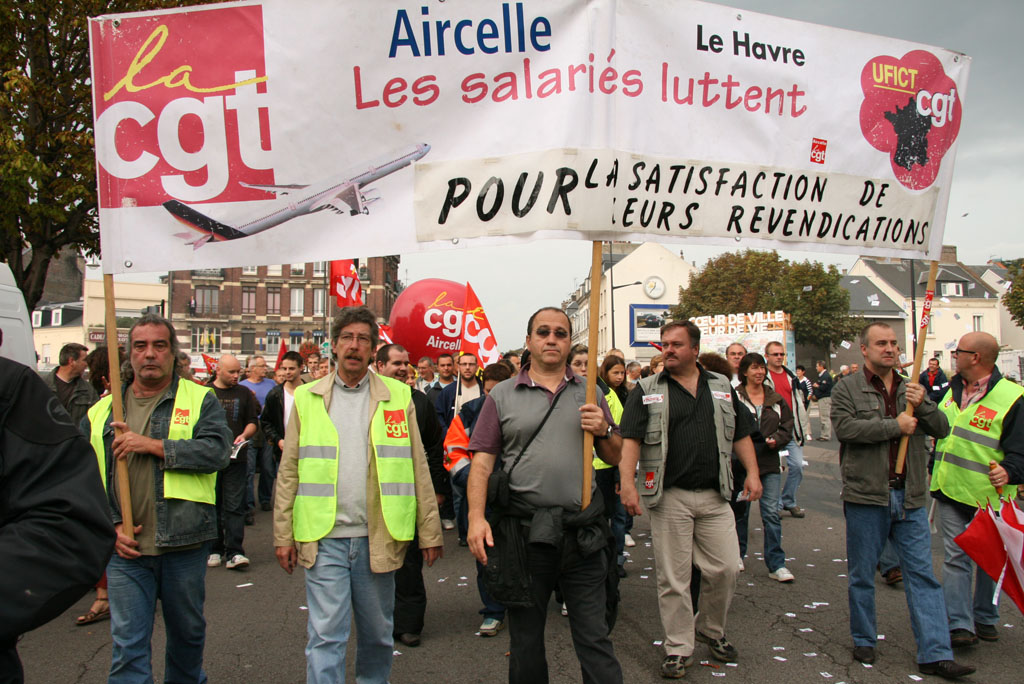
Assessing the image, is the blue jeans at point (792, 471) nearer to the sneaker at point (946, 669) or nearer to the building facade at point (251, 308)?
the sneaker at point (946, 669)

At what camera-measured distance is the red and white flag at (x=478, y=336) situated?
36.4 feet

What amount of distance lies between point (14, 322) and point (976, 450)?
8.25m

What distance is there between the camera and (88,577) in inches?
60.5

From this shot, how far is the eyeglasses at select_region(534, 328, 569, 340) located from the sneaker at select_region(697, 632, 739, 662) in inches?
93.4

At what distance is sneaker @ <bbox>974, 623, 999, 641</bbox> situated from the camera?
5199mm

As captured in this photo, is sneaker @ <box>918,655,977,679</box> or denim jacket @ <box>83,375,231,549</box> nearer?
denim jacket @ <box>83,375,231,549</box>

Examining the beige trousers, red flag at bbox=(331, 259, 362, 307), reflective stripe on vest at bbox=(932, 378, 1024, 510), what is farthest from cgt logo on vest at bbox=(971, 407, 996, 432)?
red flag at bbox=(331, 259, 362, 307)

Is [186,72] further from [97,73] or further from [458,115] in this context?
[458,115]

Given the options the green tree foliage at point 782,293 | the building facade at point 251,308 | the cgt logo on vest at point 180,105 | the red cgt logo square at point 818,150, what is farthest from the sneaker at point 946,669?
the building facade at point 251,308

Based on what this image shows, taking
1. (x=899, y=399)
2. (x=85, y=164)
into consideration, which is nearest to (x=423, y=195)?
(x=899, y=399)

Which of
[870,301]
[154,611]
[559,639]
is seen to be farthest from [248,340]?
[154,611]

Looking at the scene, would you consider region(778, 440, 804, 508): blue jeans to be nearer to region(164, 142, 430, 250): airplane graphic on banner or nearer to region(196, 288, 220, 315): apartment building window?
region(164, 142, 430, 250): airplane graphic on banner

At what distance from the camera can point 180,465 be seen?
362cm

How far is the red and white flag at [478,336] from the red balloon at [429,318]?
103 inches
